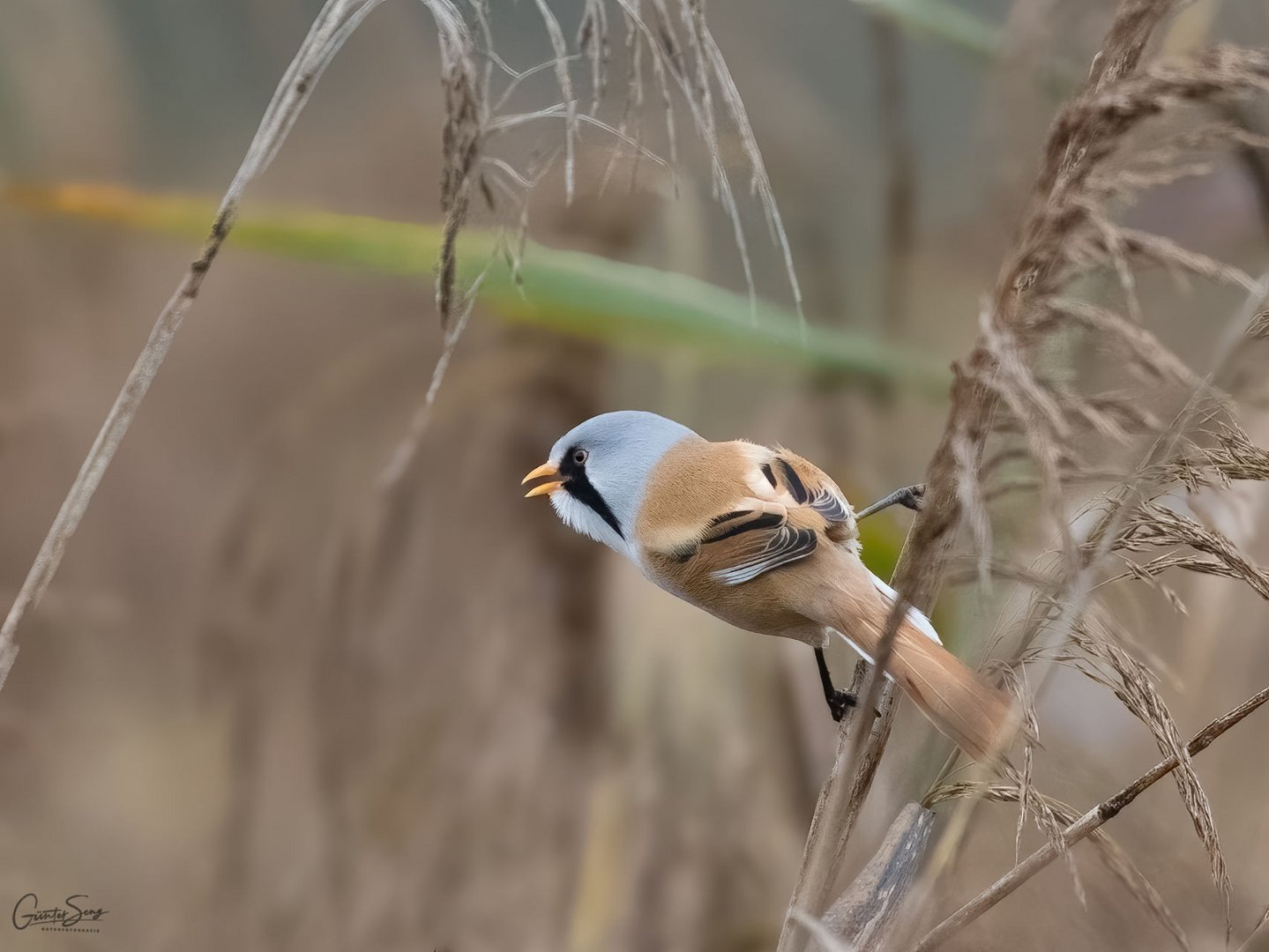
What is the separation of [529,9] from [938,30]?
537 mm

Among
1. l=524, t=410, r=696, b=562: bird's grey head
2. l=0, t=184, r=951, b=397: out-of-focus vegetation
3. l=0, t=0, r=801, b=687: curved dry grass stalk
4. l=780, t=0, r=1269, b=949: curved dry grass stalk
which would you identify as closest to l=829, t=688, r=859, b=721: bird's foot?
l=780, t=0, r=1269, b=949: curved dry grass stalk

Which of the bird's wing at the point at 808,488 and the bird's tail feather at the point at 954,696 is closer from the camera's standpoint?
the bird's tail feather at the point at 954,696

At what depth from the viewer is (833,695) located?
0.81 meters

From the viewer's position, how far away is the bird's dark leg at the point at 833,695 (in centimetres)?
75

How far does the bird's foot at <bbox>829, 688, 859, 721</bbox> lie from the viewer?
0.74 meters

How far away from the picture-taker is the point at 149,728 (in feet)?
3.07

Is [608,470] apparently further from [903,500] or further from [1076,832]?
[1076,832]

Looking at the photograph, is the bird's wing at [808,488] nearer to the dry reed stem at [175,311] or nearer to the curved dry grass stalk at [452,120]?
the curved dry grass stalk at [452,120]

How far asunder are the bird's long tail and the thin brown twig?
0.07m

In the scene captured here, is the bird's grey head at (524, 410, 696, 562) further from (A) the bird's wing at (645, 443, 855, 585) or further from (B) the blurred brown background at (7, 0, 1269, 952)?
(B) the blurred brown background at (7, 0, 1269, 952)

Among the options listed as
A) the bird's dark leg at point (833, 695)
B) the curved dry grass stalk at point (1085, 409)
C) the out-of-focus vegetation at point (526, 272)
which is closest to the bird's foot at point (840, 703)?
the bird's dark leg at point (833, 695)

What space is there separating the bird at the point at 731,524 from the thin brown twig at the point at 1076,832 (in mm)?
154

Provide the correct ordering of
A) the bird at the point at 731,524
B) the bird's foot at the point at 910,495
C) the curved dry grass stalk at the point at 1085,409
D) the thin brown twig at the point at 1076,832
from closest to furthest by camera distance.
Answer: the curved dry grass stalk at the point at 1085,409 → the thin brown twig at the point at 1076,832 → the bird at the point at 731,524 → the bird's foot at the point at 910,495

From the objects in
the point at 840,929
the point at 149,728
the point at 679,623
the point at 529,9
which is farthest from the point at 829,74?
the point at 149,728
